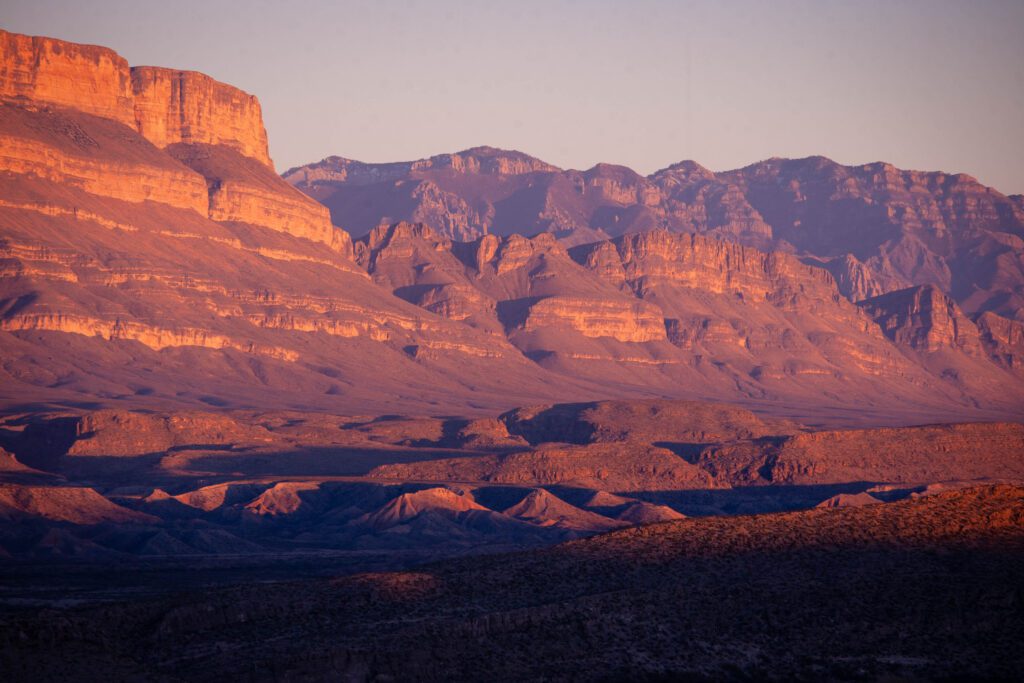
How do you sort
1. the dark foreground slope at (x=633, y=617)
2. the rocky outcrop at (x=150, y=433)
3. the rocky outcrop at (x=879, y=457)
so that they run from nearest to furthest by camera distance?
the dark foreground slope at (x=633, y=617), the rocky outcrop at (x=879, y=457), the rocky outcrop at (x=150, y=433)

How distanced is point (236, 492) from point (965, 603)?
3705 inches

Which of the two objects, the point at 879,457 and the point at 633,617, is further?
the point at 879,457

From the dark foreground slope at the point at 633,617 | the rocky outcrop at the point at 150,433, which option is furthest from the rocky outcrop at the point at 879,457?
the dark foreground slope at the point at 633,617

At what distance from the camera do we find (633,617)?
53.4m

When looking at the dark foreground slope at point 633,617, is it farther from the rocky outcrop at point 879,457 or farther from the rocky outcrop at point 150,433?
the rocky outcrop at point 150,433

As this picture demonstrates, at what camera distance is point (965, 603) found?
5438 cm

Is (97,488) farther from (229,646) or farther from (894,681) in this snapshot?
(894,681)

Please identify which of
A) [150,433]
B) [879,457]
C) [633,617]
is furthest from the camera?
[150,433]

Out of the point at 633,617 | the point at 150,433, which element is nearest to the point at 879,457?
the point at 150,433

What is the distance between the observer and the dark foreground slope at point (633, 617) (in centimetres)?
5012

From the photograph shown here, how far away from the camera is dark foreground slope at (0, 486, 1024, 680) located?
5012cm

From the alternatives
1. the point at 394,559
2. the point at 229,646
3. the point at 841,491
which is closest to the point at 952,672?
the point at 229,646

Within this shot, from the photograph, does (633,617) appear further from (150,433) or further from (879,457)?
(150,433)

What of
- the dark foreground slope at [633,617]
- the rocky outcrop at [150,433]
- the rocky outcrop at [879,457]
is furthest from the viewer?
the rocky outcrop at [150,433]
